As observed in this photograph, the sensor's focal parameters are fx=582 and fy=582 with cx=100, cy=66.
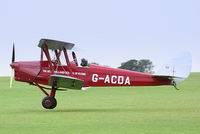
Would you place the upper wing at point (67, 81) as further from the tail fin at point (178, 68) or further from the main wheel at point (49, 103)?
the tail fin at point (178, 68)

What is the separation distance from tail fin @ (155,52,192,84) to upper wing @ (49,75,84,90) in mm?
3275

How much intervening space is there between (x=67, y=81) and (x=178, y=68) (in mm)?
4497

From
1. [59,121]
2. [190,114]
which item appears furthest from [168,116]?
[59,121]

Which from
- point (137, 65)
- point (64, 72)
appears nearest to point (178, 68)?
point (64, 72)

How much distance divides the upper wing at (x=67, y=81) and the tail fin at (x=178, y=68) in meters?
3.28

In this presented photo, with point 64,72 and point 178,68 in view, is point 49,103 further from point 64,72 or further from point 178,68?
point 178,68

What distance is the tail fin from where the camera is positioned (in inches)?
891

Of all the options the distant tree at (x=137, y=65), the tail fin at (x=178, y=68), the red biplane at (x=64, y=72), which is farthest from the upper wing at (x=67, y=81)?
the distant tree at (x=137, y=65)

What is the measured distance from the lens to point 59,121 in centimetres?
1692

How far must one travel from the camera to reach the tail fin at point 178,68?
74.3 ft

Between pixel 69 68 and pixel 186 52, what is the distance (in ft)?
15.4

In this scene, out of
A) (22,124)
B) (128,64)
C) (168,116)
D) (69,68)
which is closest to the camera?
(22,124)

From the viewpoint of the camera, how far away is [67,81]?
2141 centimetres

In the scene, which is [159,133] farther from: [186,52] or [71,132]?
[186,52]
